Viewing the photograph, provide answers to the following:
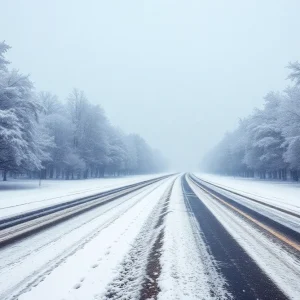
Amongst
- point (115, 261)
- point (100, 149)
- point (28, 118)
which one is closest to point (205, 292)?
point (115, 261)

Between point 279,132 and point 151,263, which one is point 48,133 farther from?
point 151,263

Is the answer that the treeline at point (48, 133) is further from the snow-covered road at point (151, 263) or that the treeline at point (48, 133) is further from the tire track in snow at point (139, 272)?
the tire track in snow at point (139, 272)

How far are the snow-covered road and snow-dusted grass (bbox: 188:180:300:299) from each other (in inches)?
0.5

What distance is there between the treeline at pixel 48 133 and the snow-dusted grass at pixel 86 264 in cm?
1337

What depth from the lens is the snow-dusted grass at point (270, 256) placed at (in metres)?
3.21

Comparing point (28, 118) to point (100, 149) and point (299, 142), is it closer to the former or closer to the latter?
point (100, 149)

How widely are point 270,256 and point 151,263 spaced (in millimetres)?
2179

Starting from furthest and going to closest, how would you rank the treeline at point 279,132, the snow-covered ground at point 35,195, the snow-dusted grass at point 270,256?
the treeline at point 279,132
the snow-covered ground at point 35,195
the snow-dusted grass at point 270,256

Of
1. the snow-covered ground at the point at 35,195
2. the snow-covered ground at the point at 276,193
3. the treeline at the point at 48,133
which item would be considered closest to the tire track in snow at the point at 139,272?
the snow-covered ground at the point at 35,195

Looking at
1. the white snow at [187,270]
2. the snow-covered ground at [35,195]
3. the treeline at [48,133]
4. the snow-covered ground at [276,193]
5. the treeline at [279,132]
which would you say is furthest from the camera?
the treeline at [279,132]

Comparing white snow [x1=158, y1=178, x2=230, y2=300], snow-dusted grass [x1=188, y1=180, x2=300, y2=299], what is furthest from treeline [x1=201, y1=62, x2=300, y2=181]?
white snow [x1=158, y1=178, x2=230, y2=300]

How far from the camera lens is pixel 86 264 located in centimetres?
Result: 385

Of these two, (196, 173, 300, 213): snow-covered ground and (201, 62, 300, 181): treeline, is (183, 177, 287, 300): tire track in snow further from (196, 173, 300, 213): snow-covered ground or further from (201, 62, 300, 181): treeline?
(201, 62, 300, 181): treeline

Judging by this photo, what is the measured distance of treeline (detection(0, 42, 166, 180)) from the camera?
58.0 feet
